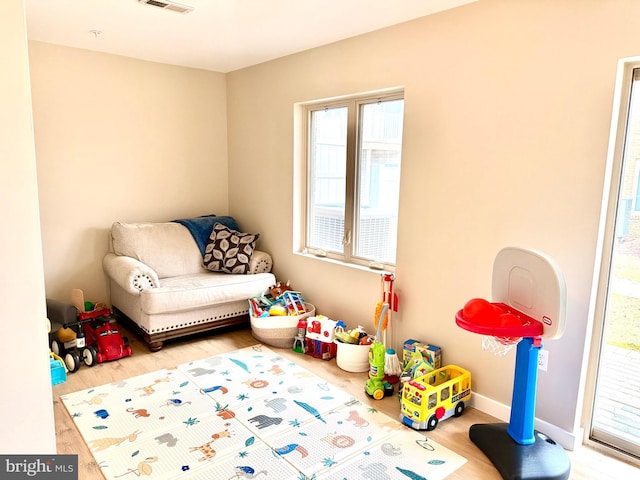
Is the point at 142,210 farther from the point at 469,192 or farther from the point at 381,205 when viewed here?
the point at 469,192

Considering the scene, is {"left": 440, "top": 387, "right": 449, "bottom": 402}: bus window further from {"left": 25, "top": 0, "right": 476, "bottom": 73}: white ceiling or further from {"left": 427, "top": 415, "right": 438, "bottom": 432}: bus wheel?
{"left": 25, "top": 0, "right": 476, "bottom": 73}: white ceiling

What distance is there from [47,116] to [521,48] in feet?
11.8

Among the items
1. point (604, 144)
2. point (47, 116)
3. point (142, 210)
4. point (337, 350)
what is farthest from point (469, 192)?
point (47, 116)

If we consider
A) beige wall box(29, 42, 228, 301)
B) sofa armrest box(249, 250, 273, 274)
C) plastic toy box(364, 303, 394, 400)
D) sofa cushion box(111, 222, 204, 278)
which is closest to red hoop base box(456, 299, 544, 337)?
plastic toy box(364, 303, 394, 400)

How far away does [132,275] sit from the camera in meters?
3.52

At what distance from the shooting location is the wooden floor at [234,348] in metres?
2.20

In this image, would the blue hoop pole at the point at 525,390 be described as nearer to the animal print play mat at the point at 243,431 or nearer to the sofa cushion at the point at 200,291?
the animal print play mat at the point at 243,431

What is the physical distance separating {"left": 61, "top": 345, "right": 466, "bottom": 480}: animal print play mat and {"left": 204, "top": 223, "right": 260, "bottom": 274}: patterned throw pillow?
1125mm

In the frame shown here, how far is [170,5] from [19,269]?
2.13 metres

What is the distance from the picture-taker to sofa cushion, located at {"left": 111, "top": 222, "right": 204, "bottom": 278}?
13.0 feet

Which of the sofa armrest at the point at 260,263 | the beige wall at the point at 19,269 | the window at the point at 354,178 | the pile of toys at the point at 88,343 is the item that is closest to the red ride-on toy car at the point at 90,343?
the pile of toys at the point at 88,343

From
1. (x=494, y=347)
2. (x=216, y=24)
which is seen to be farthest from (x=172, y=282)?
(x=494, y=347)

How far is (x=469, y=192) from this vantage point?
2723mm

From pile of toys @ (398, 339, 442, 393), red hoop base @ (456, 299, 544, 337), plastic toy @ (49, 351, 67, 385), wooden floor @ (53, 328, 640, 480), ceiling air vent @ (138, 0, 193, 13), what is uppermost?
ceiling air vent @ (138, 0, 193, 13)
